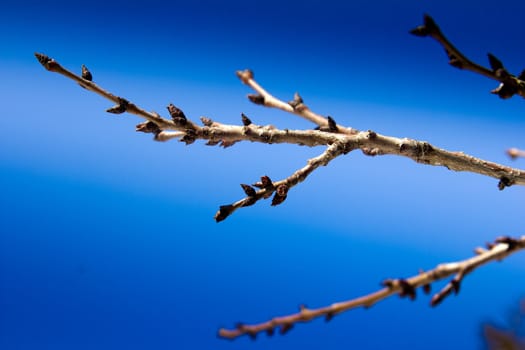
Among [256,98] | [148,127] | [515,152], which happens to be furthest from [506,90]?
[515,152]

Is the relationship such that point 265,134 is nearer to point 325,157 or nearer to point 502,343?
point 325,157

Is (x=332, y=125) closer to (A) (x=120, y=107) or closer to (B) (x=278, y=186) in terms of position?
(B) (x=278, y=186)

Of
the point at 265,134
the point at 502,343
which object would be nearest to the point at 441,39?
the point at 265,134

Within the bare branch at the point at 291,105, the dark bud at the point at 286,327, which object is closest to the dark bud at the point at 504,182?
the bare branch at the point at 291,105

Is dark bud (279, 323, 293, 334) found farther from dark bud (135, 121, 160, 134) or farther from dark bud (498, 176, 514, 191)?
dark bud (498, 176, 514, 191)

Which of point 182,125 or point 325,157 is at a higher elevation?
point 182,125

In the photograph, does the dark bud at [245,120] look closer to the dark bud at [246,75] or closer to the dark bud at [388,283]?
the dark bud at [246,75]
